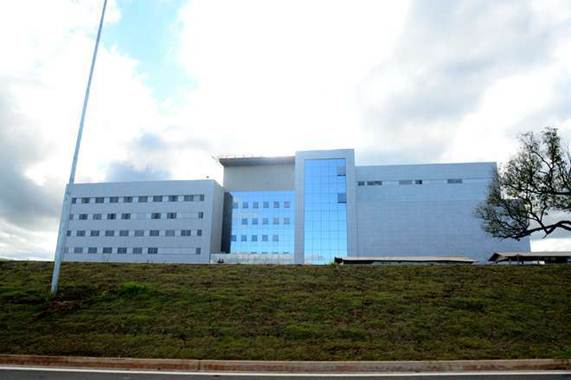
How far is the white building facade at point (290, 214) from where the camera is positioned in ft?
211

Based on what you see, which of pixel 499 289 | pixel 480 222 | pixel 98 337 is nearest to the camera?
pixel 98 337

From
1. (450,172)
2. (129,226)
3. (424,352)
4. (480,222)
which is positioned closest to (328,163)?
(450,172)

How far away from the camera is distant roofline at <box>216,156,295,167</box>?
268 feet

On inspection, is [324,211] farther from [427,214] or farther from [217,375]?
[217,375]

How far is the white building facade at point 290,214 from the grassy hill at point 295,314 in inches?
Answer: 1828

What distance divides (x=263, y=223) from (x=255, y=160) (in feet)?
43.4

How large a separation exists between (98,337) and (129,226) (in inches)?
2716

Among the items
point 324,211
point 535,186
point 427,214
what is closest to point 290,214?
point 324,211

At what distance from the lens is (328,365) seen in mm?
9188

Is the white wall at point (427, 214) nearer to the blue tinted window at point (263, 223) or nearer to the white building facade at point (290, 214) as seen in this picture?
the white building facade at point (290, 214)

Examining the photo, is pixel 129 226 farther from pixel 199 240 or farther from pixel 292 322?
pixel 292 322

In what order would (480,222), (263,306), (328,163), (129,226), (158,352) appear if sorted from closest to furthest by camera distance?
(158,352)
(263,306)
(480,222)
(328,163)
(129,226)

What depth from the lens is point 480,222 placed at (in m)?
62.4

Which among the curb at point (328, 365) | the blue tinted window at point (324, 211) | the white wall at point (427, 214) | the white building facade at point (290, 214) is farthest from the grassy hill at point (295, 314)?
the blue tinted window at point (324, 211)
